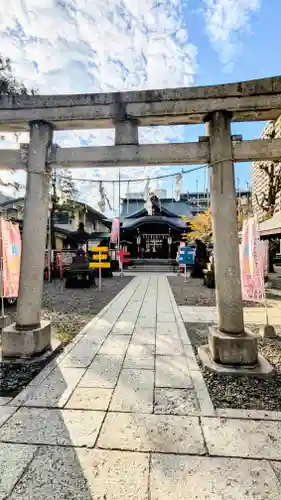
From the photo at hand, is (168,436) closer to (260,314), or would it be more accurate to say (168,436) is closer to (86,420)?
(86,420)

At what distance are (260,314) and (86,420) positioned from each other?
21.3 feet

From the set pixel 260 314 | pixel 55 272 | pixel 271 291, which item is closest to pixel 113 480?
pixel 260 314

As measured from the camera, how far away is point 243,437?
2500mm

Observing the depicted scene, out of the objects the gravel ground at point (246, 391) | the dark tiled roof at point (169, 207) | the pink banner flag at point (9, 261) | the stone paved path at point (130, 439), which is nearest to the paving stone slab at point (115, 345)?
the stone paved path at point (130, 439)

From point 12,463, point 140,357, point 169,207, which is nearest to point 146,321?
point 140,357

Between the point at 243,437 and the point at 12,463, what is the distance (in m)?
2.04

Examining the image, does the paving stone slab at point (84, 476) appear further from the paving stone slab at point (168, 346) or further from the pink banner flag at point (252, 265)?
the pink banner flag at point (252, 265)

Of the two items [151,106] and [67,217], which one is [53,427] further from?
[67,217]

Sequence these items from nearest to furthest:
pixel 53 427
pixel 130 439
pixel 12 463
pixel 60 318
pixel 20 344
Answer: pixel 12 463, pixel 130 439, pixel 53 427, pixel 20 344, pixel 60 318

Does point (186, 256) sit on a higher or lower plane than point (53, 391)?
higher

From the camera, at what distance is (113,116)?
449cm

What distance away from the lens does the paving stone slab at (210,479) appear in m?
1.87

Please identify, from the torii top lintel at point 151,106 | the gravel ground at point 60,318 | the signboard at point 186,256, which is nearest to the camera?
the gravel ground at point 60,318

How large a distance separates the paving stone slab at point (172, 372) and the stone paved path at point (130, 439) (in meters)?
0.01
